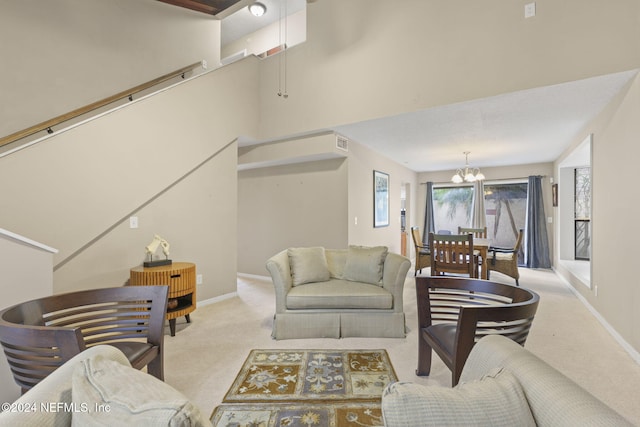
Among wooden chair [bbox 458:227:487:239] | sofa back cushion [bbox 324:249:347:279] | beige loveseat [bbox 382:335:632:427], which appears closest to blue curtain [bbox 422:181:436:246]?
wooden chair [bbox 458:227:487:239]

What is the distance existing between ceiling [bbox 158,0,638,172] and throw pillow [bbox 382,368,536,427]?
3.16 meters

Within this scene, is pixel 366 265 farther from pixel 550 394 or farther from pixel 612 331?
pixel 612 331

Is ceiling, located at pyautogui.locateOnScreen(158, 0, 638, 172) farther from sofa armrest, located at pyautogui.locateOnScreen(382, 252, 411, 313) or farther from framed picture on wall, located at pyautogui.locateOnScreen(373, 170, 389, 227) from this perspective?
sofa armrest, located at pyautogui.locateOnScreen(382, 252, 411, 313)

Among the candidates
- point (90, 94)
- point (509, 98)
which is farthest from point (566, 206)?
point (90, 94)

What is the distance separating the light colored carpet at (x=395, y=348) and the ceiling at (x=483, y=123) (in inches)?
94.6

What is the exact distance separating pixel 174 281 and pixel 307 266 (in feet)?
4.46

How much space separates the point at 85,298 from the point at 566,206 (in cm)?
750

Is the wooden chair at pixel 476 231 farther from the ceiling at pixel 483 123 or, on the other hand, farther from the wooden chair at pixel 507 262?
the ceiling at pixel 483 123

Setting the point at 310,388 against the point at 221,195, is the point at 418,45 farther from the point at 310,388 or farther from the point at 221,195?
the point at 310,388

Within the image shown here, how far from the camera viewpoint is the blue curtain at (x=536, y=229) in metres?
6.49

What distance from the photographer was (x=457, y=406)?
2.39 feet

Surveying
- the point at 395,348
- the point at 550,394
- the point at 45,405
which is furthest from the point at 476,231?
the point at 45,405

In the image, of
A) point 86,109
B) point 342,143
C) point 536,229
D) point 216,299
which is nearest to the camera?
point 86,109

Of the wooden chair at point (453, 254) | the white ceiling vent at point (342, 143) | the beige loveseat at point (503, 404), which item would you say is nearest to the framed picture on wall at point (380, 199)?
the white ceiling vent at point (342, 143)
